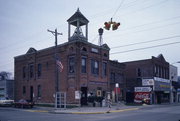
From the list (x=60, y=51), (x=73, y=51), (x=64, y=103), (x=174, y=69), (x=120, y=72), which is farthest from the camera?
(x=174, y=69)

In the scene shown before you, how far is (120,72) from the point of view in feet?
156

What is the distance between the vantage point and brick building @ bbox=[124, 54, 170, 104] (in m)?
49.3

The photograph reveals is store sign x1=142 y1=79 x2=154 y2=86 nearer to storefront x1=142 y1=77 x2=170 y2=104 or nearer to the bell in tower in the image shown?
storefront x1=142 y1=77 x2=170 y2=104

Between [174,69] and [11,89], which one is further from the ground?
[174,69]

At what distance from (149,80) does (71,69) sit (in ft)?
65.3

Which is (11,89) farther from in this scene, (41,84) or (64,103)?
(64,103)

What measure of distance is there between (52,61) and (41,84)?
192 inches

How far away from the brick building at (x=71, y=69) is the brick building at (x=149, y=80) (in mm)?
11752

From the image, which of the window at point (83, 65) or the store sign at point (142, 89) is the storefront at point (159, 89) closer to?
the store sign at point (142, 89)

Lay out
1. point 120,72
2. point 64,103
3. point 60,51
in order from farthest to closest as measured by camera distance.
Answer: point 120,72
point 60,51
point 64,103

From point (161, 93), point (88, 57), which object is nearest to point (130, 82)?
point (161, 93)

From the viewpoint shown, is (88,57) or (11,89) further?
(11,89)

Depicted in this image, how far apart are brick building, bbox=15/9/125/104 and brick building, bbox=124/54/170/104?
11.8 metres

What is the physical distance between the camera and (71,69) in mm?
36594
